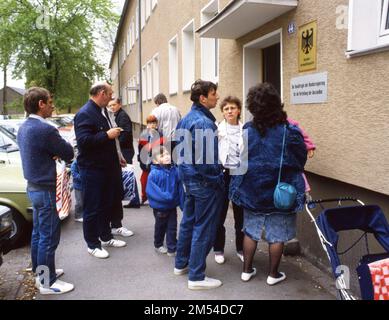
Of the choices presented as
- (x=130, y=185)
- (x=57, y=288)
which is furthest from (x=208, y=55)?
(x=57, y=288)

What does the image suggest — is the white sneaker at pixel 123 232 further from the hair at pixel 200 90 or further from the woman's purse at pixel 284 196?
the woman's purse at pixel 284 196

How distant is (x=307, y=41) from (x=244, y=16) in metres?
1.02

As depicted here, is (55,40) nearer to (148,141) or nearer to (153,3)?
(153,3)

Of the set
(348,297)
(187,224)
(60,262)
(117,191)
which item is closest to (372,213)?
(348,297)

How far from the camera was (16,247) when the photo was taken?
18.9ft

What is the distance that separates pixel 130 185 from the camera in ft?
Answer: 22.2

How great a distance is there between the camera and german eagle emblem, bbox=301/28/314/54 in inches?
183

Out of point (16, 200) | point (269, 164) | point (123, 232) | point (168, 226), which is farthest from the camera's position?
point (123, 232)

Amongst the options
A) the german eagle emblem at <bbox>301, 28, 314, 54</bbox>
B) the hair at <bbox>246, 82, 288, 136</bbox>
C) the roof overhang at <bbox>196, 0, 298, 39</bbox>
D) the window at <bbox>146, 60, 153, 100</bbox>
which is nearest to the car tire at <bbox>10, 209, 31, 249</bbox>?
the hair at <bbox>246, 82, 288, 136</bbox>

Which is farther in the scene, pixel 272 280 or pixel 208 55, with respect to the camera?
pixel 208 55

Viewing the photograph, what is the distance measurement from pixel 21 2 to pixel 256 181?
28952mm

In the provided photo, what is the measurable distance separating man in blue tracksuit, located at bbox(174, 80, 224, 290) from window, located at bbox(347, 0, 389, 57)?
1360 millimetres

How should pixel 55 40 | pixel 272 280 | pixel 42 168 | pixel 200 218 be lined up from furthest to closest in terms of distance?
pixel 55 40 → pixel 272 280 → pixel 200 218 → pixel 42 168

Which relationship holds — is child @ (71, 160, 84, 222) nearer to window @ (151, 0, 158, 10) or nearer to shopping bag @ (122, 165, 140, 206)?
shopping bag @ (122, 165, 140, 206)
